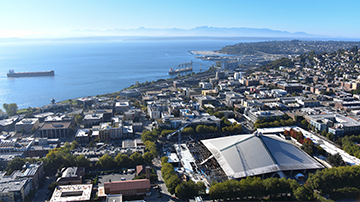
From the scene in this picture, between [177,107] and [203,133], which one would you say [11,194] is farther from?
[177,107]

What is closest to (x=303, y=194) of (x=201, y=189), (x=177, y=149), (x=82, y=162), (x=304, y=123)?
(x=201, y=189)

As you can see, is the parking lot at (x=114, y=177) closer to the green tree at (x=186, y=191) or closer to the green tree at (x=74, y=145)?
the green tree at (x=186, y=191)

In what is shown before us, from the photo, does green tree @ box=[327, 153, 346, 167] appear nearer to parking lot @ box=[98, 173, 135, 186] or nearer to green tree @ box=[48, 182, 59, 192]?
parking lot @ box=[98, 173, 135, 186]

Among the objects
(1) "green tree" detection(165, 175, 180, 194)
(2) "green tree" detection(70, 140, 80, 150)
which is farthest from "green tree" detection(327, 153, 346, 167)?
(2) "green tree" detection(70, 140, 80, 150)

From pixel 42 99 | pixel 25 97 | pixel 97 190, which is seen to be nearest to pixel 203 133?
pixel 97 190

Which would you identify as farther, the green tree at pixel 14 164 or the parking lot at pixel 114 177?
the green tree at pixel 14 164

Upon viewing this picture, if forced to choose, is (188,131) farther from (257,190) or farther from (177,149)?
(257,190)

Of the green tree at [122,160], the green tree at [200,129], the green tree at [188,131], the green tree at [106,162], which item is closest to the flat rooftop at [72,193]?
the green tree at [106,162]
